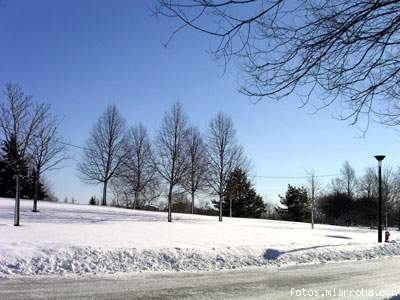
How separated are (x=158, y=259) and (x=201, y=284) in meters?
3.88

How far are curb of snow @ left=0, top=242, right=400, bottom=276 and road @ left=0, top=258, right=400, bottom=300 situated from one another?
91 cm

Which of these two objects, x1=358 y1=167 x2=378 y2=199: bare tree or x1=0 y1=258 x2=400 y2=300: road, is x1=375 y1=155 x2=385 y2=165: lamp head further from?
x1=358 y1=167 x2=378 y2=199: bare tree

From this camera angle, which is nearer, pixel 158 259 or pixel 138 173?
pixel 158 259

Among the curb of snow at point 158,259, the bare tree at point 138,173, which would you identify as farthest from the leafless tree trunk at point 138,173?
the curb of snow at point 158,259

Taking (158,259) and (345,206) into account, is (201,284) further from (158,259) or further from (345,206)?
(345,206)

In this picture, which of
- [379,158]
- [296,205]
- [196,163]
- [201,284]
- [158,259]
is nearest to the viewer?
[201,284]

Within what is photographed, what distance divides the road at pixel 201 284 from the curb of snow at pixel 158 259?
91 cm

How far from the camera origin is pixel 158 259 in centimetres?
1582

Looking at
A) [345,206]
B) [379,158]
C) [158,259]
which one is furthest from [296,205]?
[158,259]

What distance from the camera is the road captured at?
10.2 meters

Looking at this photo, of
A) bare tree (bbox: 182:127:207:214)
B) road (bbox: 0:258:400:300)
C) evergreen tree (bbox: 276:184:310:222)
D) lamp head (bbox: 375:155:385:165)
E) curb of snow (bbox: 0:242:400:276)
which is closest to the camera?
road (bbox: 0:258:400:300)

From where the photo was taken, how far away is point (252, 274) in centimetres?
1454

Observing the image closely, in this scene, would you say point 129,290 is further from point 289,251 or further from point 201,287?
point 289,251

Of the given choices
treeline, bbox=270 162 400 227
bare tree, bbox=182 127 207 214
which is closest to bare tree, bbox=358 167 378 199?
treeline, bbox=270 162 400 227
